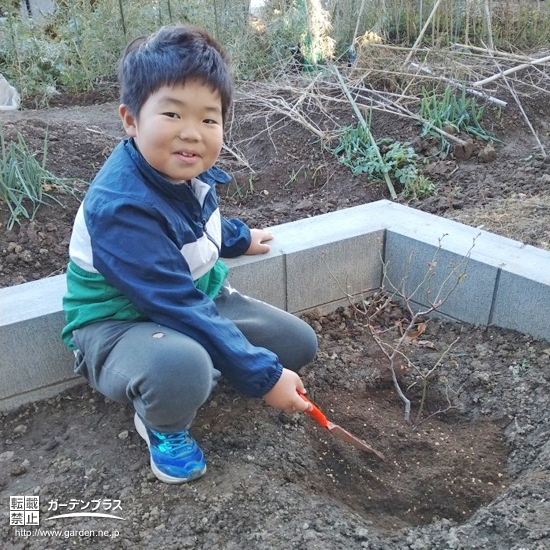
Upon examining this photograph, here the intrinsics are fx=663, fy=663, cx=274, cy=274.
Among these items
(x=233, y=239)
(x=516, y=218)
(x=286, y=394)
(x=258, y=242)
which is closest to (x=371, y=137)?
(x=516, y=218)

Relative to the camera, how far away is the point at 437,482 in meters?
1.97

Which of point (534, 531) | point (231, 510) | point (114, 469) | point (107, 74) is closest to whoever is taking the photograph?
point (534, 531)

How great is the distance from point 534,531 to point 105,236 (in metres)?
1.30

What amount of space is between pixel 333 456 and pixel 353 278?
922 mm

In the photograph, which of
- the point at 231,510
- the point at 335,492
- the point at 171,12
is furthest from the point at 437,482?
the point at 171,12

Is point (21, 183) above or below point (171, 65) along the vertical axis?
below

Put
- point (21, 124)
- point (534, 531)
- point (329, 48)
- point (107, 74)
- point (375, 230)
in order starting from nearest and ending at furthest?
1. point (534, 531)
2. point (375, 230)
3. point (21, 124)
4. point (329, 48)
5. point (107, 74)

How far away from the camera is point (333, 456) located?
2.06 m

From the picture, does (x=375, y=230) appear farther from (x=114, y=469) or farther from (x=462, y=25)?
(x=462, y=25)

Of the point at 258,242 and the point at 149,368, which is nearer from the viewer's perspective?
the point at 149,368

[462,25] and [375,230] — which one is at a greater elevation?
[462,25]

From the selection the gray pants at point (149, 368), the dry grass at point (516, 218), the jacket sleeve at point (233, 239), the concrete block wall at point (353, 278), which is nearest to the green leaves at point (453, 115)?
the dry grass at point (516, 218)

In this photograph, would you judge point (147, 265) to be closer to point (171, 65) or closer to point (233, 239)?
point (171, 65)

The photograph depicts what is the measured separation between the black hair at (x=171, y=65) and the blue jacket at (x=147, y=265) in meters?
0.18
